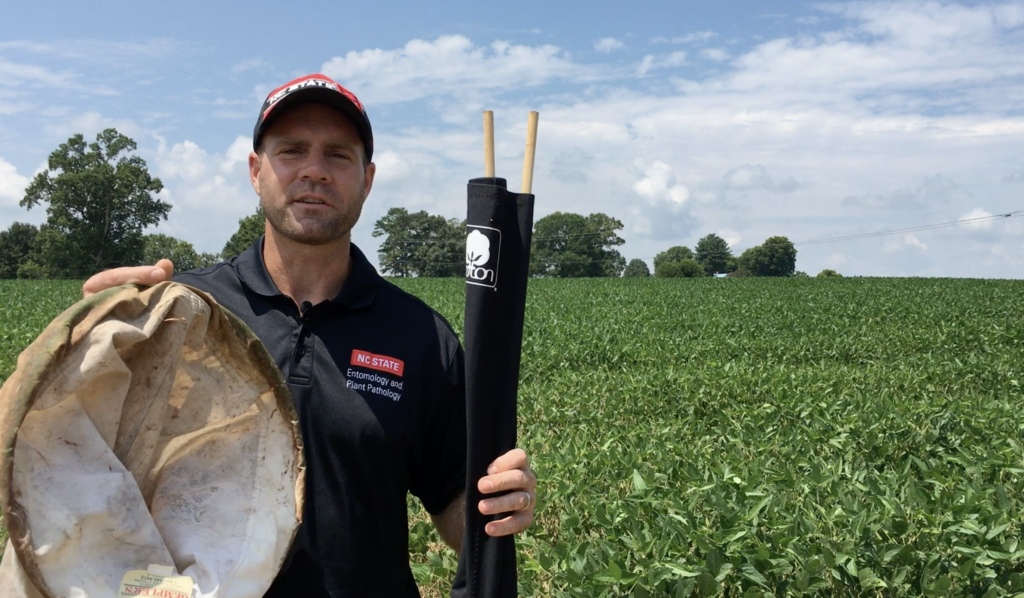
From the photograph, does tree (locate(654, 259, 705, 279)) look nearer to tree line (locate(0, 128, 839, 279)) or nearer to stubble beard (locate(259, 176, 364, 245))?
tree line (locate(0, 128, 839, 279))

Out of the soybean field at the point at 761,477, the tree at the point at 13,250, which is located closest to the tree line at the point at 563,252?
the tree at the point at 13,250

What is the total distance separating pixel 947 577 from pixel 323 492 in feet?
9.05

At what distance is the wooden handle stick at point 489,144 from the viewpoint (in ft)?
6.29

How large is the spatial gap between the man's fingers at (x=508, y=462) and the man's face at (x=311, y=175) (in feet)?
2.76

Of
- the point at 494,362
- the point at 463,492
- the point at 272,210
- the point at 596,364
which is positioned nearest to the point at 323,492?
the point at 463,492

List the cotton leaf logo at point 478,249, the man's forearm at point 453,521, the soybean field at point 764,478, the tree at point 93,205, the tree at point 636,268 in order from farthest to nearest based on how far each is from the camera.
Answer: the tree at point 636,268, the tree at point 93,205, the soybean field at point 764,478, the man's forearm at point 453,521, the cotton leaf logo at point 478,249

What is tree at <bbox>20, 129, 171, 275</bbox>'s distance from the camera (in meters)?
63.7

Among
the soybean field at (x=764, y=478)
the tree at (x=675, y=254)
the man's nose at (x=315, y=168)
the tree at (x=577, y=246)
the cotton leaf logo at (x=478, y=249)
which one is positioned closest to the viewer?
the cotton leaf logo at (x=478, y=249)

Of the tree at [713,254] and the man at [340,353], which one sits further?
the tree at [713,254]

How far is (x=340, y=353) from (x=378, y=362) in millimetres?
111

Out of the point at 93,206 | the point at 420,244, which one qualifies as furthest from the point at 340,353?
the point at 420,244

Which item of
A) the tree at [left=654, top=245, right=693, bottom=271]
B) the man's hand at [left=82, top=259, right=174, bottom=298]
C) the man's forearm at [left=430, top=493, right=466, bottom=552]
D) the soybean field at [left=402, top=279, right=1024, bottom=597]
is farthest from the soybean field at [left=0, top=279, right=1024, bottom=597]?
the tree at [left=654, top=245, right=693, bottom=271]

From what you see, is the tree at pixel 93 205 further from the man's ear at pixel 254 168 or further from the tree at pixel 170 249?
the man's ear at pixel 254 168

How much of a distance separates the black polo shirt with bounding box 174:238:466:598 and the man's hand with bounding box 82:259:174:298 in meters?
0.49
